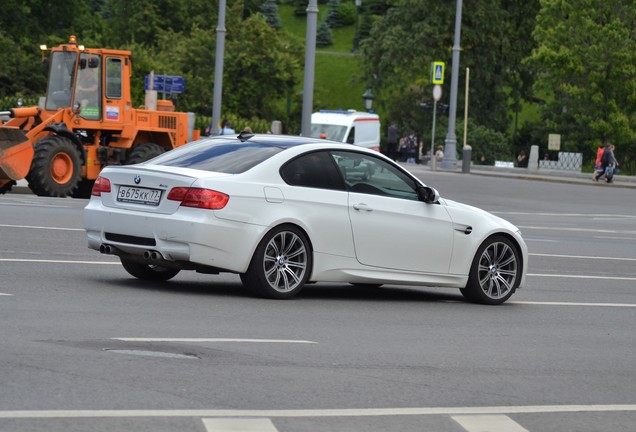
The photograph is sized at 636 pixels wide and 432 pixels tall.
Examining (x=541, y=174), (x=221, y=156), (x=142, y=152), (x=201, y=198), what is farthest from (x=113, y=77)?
(x=541, y=174)

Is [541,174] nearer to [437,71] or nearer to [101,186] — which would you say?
[437,71]

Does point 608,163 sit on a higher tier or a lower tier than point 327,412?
higher

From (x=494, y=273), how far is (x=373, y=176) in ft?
5.31

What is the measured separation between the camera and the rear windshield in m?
13.1

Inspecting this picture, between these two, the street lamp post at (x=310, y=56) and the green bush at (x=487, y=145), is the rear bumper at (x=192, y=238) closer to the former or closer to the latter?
the street lamp post at (x=310, y=56)

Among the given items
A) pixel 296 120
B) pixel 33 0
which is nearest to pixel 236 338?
pixel 33 0

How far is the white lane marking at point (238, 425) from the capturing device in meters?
6.95

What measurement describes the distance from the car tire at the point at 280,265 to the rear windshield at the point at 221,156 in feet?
2.43

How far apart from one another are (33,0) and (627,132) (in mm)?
37350

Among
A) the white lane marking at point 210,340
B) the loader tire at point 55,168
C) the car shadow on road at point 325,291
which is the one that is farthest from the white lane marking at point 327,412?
the loader tire at point 55,168

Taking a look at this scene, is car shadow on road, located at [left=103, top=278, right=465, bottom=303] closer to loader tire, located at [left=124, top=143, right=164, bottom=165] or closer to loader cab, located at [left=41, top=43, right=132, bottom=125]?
loader tire, located at [left=124, top=143, right=164, bottom=165]

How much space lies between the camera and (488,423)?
7586 millimetres

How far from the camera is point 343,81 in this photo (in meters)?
141

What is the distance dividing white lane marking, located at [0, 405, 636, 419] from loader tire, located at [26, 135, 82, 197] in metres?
21.0
